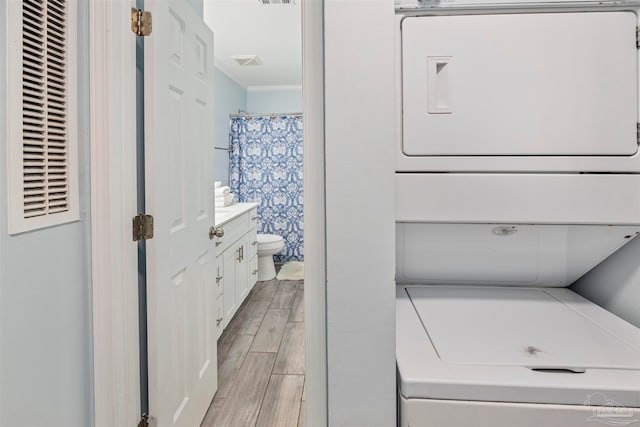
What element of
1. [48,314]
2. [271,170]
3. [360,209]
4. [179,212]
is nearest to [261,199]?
[271,170]

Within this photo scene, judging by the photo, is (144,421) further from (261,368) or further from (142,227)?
(261,368)

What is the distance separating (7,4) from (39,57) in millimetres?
143

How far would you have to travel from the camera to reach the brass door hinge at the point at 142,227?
142 centimetres

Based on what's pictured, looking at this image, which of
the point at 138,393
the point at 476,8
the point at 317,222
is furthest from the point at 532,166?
the point at 138,393

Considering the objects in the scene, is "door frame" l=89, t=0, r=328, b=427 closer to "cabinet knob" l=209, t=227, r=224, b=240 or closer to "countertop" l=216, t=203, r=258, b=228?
"cabinet knob" l=209, t=227, r=224, b=240

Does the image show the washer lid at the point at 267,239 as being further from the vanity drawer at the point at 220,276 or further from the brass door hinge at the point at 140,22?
the brass door hinge at the point at 140,22

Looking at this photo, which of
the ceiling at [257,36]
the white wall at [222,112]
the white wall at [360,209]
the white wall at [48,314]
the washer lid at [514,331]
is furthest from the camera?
the white wall at [222,112]

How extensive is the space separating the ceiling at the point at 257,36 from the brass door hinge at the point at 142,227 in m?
1.40

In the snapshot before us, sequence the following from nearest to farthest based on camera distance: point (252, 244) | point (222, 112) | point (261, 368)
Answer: point (261, 368) → point (252, 244) → point (222, 112)

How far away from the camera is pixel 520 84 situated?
37.7 inches

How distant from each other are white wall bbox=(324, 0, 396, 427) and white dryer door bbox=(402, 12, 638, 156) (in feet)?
0.84

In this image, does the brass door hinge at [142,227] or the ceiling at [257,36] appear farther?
the ceiling at [257,36]

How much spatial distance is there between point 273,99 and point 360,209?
5.06 meters

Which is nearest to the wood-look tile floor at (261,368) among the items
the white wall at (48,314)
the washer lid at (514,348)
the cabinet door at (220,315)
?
the cabinet door at (220,315)
